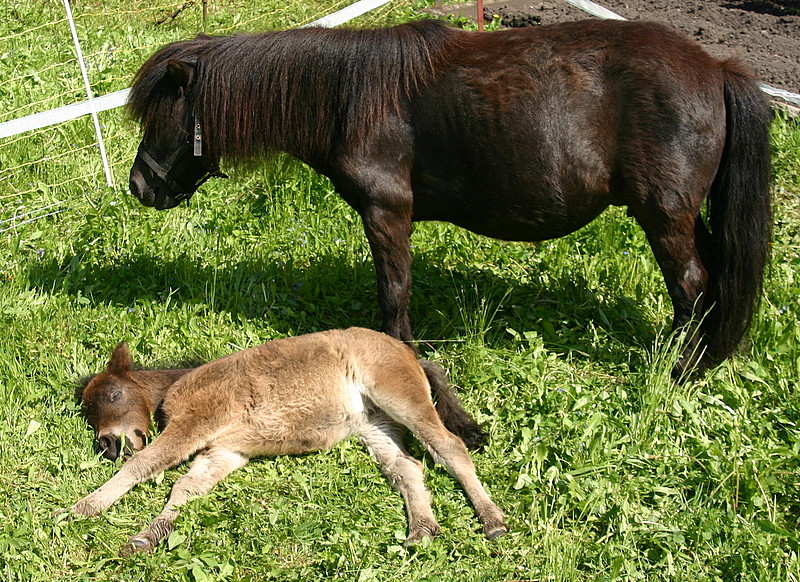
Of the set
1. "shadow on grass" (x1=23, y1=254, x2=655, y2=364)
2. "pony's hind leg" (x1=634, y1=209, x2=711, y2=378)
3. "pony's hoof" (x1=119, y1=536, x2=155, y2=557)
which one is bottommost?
"shadow on grass" (x1=23, y1=254, x2=655, y2=364)

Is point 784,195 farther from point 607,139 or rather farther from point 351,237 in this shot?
point 351,237

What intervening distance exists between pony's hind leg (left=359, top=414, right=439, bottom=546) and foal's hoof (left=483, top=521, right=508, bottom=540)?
220mm

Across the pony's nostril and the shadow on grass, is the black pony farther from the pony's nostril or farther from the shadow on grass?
the pony's nostril

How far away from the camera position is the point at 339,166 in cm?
Answer: 470

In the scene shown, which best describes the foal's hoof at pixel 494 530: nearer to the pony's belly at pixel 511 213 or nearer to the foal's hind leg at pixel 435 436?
the foal's hind leg at pixel 435 436

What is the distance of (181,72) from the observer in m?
4.90

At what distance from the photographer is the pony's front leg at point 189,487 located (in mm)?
3574

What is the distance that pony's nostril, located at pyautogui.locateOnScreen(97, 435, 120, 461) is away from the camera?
412 centimetres

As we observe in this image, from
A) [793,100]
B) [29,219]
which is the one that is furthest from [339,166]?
[793,100]

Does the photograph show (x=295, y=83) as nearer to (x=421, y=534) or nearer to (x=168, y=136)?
(x=168, y=136)

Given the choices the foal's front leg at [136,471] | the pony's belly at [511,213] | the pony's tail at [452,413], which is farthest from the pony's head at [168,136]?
the pony's tail at [452,413]

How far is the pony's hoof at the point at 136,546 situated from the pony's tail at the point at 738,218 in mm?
3151

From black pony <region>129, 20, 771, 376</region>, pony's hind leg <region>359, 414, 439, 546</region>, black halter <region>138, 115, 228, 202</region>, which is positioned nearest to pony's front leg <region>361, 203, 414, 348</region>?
black pony <region>129, 20, 771, 376</region>

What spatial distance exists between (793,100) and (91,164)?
20.7ft
